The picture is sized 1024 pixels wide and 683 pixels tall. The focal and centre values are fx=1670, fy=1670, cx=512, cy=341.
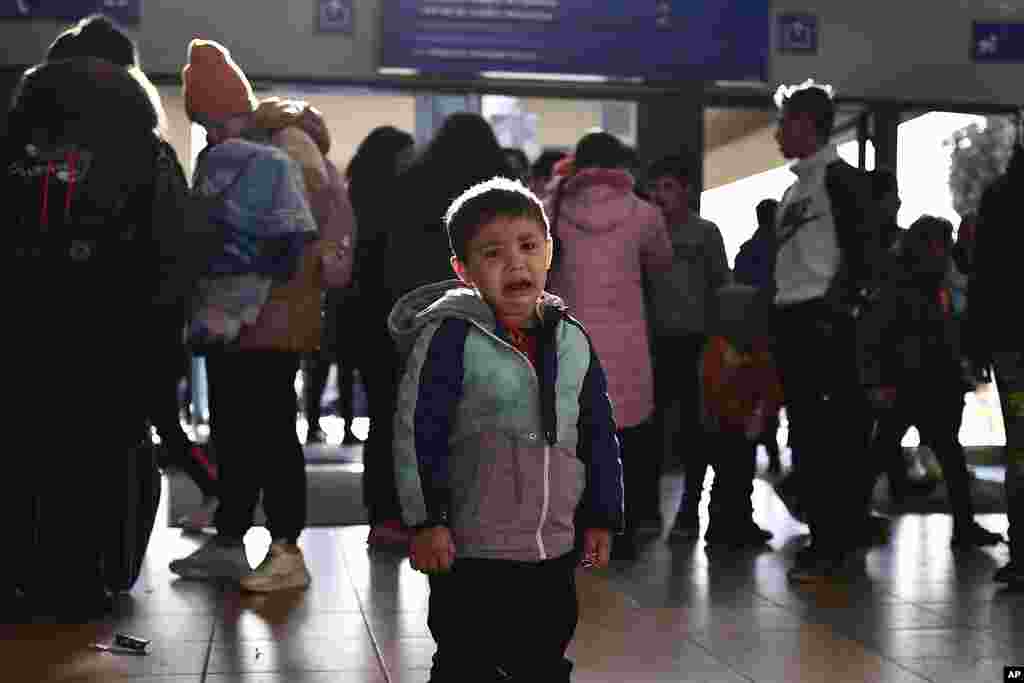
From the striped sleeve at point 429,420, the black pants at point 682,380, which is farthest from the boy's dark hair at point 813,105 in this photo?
the striped sleeve at point 429,420

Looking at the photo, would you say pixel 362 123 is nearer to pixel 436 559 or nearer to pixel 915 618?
A: pixel 915 618

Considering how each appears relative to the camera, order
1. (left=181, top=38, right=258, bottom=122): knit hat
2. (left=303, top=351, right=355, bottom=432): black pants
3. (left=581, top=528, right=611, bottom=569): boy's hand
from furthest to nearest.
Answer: (left=303, top=351, right=355, bottom=432): black pants, (left=181, top=38, right=258, bottom=122): knit hat, (left=581, top=528, right=611, bottom=569): boy's hand

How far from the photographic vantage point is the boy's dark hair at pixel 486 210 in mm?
3035

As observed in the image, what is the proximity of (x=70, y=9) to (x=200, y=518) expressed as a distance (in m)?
4.31

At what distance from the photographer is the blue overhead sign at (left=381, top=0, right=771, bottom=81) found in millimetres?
10609

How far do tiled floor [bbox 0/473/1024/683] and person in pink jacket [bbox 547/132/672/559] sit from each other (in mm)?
591

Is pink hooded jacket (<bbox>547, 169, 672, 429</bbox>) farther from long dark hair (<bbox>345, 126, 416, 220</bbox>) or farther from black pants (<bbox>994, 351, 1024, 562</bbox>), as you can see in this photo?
black pants (<bbox>994, 351, 1024, 562</bbox>)

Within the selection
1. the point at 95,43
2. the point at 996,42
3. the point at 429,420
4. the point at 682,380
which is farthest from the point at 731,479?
the point at 996,42

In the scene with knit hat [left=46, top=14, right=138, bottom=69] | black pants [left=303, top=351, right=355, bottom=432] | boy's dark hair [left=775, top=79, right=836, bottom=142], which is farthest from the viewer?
black pants [left=303, top=351, right=355, bottom=432]

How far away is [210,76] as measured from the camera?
5.71m

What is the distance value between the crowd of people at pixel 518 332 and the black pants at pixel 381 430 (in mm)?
13

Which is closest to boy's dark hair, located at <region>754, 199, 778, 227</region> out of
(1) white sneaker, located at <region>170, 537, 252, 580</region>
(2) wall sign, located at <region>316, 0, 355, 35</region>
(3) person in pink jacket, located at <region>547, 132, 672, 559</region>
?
(3) person in pink jacket, located at <region>547, 132, 672, 559</region>

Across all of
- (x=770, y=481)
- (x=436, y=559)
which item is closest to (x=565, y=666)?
(x=436, y=559)

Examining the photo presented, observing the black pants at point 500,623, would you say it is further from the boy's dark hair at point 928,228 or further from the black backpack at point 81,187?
the boy's dark hair at point 928,228
